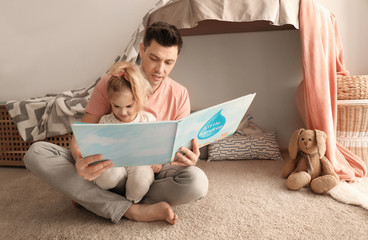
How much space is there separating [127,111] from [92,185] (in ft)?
0.83

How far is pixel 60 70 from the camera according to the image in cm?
219

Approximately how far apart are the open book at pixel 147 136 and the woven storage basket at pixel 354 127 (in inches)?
32.8

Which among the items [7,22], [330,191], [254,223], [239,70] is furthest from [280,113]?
[7,22]

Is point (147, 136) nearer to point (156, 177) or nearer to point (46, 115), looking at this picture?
point (156, 177)

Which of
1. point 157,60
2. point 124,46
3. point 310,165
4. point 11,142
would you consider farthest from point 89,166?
point 124,46

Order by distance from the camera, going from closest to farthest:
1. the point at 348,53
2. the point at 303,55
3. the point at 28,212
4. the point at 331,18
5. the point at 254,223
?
the point at 254,223 → the point at 28,212 → the point at 303,55 → the point at 331,18 → the point at 348,53

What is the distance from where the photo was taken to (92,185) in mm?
1051

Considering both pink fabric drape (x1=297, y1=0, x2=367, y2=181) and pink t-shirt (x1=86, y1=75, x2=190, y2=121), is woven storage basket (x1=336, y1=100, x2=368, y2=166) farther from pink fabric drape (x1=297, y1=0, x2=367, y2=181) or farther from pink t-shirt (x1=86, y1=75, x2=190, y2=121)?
pink t-shirt (x1=86, y1=75, x2=190, y2=121)

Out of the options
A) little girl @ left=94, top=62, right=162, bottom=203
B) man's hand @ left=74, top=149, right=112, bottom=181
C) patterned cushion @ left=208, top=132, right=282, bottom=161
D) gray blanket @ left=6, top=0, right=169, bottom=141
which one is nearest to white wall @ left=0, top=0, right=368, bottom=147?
patterned cushion @ left=208, top=132, right=282, bottom=161

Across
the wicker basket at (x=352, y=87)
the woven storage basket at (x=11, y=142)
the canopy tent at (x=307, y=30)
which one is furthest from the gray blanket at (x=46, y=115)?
the wicker basket at (x=352, y=87)

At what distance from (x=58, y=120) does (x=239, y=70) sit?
3.51 feet

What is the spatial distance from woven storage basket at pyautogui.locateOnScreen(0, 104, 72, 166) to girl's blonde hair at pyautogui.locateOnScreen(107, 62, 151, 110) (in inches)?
35.7

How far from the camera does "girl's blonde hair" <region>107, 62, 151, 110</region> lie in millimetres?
1014

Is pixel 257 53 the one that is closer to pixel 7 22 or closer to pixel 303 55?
pixel 303 55
